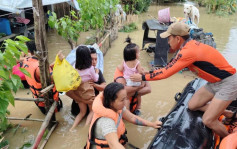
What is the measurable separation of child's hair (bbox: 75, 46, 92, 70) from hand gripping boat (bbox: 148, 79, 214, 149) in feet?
4.88

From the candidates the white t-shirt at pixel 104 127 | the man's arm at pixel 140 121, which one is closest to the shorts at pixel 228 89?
the man's arm at pixel 140 121

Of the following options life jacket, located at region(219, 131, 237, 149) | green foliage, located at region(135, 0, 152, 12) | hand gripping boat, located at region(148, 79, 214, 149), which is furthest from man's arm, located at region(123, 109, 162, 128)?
green foliage, located at region(135, 0, 152, 12)

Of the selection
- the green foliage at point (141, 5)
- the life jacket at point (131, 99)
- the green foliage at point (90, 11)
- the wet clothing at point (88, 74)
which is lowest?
the life jacket at point (131, 99)

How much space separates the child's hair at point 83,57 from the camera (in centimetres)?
317

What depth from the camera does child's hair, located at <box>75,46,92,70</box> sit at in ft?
10.4

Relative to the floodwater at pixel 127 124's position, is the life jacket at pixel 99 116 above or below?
above

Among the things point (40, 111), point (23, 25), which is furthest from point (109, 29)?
point (40, 111)

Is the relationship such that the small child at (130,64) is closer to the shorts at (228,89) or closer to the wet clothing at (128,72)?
the wet clothing at (128,72)

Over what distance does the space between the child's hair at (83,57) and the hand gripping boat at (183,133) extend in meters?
1.49

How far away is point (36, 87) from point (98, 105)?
184cm

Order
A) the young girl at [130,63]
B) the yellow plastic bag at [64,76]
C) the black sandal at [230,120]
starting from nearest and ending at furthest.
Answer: the black sandal at [230,120]
the yellow plastic bag at [64,76]
the young girl at [130,63]

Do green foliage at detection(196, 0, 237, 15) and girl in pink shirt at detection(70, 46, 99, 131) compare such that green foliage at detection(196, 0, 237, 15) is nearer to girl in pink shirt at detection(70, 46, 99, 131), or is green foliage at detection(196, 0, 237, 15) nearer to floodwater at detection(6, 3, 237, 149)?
floodwater at detection(6, 3, 237, 149)

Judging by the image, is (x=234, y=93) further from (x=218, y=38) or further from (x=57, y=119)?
(x=218, y=38)

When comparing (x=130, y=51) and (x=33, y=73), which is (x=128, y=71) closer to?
(x=130, y=51)
